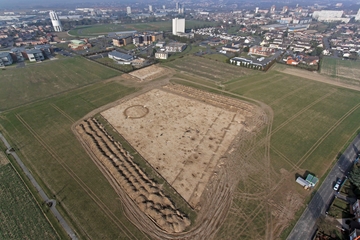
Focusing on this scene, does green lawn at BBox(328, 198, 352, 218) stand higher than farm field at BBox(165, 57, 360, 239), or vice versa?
farm field at BBox(165, 57, 360, 239)

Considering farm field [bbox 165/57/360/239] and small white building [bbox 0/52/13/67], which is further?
small white building [bbox 0/52/13/67]

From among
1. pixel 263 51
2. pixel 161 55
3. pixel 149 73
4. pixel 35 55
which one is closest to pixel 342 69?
pixel 263 51

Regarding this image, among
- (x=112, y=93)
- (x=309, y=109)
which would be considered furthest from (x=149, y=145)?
(x=309, y=109)

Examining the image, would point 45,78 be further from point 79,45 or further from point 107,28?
point 107,28

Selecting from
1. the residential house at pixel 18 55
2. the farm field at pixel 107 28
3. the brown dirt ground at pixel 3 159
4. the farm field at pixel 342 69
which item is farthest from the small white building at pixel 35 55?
the farm field at pixel 342 69

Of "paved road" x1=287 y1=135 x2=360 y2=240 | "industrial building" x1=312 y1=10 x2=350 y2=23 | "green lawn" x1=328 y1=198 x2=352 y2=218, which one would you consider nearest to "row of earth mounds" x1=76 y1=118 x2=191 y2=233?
"paved road" x1=287 y1=135 x2=360 y2=240

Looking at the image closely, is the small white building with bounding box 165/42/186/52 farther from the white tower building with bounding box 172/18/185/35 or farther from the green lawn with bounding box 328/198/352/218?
the green lawn with bounding box 328/198/352/218
